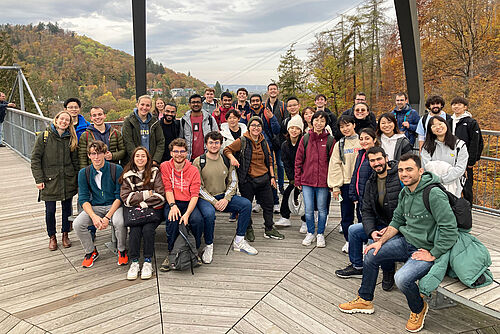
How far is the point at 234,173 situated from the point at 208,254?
973 millimetres

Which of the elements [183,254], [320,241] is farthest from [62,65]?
[320,241]

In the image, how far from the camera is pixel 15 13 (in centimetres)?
10350

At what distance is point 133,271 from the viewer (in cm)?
375

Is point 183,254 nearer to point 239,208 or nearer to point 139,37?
point 239,208

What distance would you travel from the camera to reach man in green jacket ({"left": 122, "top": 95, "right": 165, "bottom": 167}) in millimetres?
4504

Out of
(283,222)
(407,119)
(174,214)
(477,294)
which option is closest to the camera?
(477,294)

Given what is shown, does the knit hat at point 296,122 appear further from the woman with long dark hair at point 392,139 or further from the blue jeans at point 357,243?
the blue jeans at point 357,243

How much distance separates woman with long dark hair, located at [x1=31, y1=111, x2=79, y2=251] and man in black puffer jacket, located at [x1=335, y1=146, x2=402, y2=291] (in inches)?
120

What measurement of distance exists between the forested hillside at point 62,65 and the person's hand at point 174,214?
148ft

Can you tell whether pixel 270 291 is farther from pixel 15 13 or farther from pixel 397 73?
pixel 15 13

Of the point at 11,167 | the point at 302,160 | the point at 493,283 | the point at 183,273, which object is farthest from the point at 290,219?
the point at 11,167

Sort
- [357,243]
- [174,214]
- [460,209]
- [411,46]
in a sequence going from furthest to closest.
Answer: [411,46]
[174,214]
[357,243]
[460,209]

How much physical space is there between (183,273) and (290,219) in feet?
6.57

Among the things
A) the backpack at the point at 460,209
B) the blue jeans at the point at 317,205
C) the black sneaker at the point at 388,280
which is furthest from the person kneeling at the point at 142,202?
the backpack at the point at 460,209
